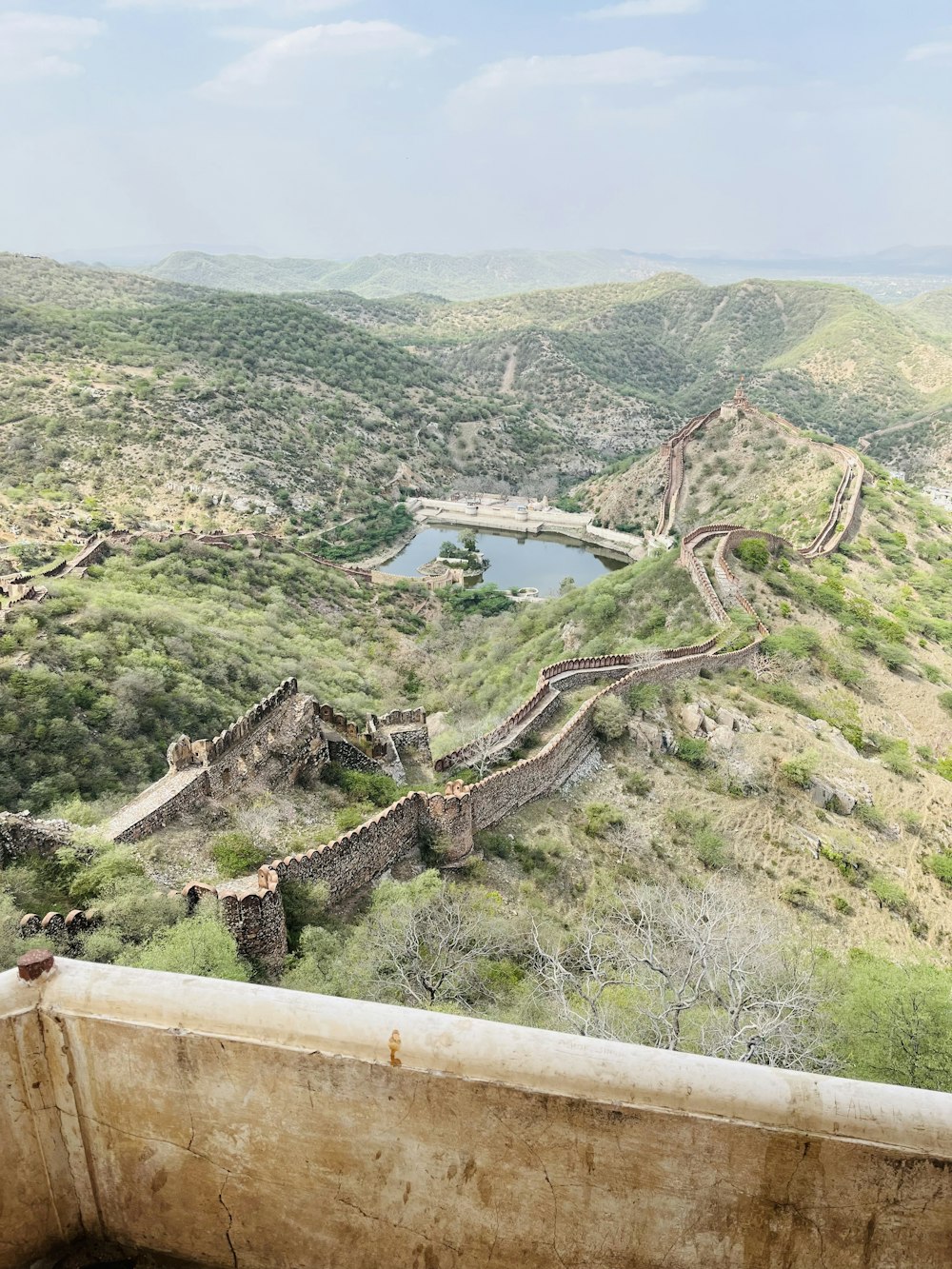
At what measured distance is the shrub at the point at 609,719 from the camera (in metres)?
21.2

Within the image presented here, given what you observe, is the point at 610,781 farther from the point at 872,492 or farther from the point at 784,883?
the point at 872,492

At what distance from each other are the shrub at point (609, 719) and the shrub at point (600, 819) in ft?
8.21

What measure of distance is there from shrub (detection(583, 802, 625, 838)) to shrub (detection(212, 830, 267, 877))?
8.10 metres

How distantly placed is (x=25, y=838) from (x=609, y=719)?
46.2 feet

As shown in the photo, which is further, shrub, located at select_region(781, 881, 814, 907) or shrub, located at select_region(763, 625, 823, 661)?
shrub, located at select_region(763, 625, 823, 661)

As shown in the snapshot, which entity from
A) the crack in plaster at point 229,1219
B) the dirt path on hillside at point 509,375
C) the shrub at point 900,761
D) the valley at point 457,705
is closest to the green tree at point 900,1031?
the valley at point 457,705

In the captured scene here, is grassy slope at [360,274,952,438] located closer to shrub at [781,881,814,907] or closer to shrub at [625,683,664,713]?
shrub at [625,683,664,713]

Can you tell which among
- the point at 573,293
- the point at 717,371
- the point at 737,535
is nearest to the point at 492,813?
the point at 737,535

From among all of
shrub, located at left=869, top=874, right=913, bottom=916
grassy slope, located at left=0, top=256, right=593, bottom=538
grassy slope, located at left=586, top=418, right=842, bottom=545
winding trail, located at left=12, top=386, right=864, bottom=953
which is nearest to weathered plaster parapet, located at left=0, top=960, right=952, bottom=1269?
winding trail, located at left=12, top=386, right=864, bottom=953

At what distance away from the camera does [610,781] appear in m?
20.3

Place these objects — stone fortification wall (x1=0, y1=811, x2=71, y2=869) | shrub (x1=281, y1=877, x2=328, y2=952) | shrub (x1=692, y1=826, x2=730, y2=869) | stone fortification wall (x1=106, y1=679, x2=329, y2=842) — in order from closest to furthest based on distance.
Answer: stone fortification wall (x1=0, y1=811, x2=71, y2=869)
shrub (x1=281, y1=877, x2=328, y2=952)
stone fortification wall (x1=106, y1=679, x2=329, y2=842)
shrub (x1=692, y1=826, x2=730, y2=869)

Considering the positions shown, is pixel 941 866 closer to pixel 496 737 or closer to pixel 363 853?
pixel 496 737

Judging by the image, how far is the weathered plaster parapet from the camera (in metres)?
2.93

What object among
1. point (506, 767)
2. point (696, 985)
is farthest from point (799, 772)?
point (696, 985)
